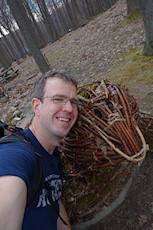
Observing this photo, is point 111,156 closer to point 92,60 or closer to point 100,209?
point 100,209

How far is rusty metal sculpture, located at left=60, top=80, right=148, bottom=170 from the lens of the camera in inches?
50.2

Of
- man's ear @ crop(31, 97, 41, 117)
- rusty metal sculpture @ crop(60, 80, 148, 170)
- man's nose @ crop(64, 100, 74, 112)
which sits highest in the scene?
man's ear @ crop(31, 97, 41, 117)

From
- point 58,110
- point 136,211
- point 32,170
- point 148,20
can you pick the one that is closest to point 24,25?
point 148,20

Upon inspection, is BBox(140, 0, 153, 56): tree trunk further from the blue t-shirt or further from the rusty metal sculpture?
the blue t-shirt

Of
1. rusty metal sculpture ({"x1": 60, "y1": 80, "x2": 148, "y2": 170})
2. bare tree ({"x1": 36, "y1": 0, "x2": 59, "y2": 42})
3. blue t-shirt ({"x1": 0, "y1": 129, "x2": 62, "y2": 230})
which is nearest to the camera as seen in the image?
blue t-shirt ({"x1": 0, "y1": 129, "x2": 62, "y2": 230})

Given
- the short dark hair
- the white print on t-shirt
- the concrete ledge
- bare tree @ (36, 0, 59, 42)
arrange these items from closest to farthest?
the white print on t-shirt < the short dark hair < the concrete ledge < bare tree @ (36, 0, 59, 42)

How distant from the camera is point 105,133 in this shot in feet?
4.49

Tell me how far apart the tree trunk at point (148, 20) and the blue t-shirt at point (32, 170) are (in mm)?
4853

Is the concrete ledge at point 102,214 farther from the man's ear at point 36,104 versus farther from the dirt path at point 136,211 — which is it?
the man's ear at point 36,104

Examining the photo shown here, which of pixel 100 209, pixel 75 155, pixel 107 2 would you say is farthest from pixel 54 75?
pixel 107 2

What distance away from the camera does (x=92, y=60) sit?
8117mm

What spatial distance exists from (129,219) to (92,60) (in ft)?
24.5

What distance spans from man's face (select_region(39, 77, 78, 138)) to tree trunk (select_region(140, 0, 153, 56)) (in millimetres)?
4559

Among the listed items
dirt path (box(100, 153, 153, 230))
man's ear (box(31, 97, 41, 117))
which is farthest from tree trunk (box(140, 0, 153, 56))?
man's ear (box(31, 97, 41, 117))
